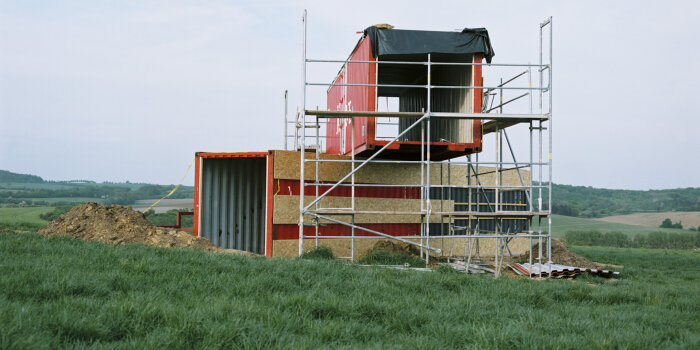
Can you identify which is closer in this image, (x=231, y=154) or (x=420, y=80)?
(x=231, y=154)

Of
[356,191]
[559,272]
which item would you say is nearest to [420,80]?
[356,191]

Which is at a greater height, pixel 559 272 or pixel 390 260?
pixel 390 260

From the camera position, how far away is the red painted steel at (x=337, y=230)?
48.1ft

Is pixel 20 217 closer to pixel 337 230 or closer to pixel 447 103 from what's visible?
pixel 337 230

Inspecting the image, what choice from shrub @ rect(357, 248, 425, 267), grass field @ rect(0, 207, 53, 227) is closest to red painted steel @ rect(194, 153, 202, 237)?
shrub @ rect(357, 248, 425, 267)

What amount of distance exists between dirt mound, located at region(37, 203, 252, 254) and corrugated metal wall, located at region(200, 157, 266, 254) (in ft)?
5.94

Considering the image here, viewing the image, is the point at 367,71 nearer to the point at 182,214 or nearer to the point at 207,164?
the point at 207,164

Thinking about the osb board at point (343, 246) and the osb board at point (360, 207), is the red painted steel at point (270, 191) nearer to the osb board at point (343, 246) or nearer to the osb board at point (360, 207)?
the osb board at point (360, 207)

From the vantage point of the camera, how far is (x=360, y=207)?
16.0 m

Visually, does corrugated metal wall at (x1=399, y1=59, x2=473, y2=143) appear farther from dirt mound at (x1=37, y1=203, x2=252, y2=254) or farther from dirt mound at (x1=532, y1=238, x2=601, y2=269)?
dirt mound at (x1=37, y1=203, x2=252, y2=254)

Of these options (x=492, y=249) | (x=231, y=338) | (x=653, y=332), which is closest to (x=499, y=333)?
(x=653, y=332)

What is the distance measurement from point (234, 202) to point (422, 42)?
7.97 metres

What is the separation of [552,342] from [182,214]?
1368 cm

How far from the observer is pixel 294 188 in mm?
14836
